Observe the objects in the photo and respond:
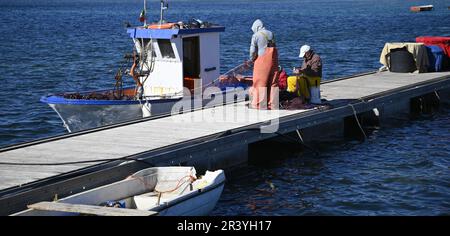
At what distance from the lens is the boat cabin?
21.2m

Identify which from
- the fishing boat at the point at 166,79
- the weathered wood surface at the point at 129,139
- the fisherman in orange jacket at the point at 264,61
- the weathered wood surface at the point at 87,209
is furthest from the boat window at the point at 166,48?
the weathered wood surface at the point at 87,209

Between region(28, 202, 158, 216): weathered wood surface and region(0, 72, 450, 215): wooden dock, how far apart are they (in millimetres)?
575

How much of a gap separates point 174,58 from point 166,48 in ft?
1.12

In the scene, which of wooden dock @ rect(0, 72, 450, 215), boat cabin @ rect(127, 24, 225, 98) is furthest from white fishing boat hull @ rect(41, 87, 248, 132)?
wooden dock @ rect(0, 72, 450, 215)

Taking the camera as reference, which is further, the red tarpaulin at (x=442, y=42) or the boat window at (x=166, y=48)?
the red tarpaulin at (x=442, y=42)


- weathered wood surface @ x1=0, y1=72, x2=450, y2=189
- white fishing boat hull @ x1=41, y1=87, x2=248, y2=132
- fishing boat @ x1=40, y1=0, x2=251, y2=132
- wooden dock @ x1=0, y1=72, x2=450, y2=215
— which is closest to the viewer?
wooden dock @ x1=0, y1=72, x2=450, y2=215

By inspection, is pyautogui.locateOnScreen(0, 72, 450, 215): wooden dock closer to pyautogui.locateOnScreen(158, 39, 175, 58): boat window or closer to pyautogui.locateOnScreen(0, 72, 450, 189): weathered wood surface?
pyautogui.locateOnScreen(0, 72, 450, 189): weathered wood surface

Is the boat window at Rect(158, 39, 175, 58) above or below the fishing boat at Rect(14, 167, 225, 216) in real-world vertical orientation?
above

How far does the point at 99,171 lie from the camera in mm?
13109

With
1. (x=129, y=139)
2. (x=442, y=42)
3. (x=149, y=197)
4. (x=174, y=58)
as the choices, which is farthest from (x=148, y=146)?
(x=442, y=42)

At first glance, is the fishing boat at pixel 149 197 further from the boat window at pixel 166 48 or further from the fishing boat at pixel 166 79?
the boat window at pixel 166 48

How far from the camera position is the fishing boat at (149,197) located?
11281 millimetres

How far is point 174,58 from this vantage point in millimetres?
21266

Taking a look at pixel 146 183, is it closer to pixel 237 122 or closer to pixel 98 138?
pixel 98 138
